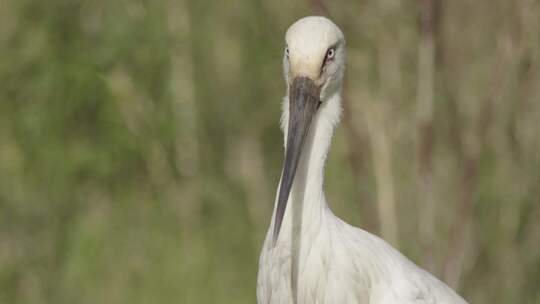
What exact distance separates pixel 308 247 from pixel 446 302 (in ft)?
2.11

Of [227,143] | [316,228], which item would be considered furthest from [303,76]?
[227,143]

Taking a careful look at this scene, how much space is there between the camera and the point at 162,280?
29.0ft

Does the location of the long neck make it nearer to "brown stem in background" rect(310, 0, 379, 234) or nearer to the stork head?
the stork head

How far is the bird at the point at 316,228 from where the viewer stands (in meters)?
5.24

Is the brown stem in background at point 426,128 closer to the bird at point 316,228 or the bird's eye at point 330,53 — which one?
the bird at point 316,228

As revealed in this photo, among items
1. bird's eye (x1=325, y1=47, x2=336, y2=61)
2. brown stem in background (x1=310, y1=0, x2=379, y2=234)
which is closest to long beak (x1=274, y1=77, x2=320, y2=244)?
bird's eye (x1=325, y1=47, x2=336, y2=61)

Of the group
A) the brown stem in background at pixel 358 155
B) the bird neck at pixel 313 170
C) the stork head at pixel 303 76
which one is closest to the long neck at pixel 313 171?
the bird neck at pixel 313 170

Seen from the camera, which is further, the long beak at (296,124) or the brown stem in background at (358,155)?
the brown stem in background at (358,155)

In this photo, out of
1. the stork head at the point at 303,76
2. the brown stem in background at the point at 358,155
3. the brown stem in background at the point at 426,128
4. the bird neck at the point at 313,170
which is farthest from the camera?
the brown stem in background at the point at 358,155

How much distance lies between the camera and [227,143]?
32.0 ft

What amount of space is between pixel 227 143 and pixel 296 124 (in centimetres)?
453

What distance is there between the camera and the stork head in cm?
520

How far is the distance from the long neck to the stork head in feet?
0.35

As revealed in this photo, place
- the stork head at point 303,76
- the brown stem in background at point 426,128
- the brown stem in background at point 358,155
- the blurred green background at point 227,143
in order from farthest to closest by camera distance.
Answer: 1. the blurred green background at point 227,143
2. the brown stem in background at point 358,155
3. the brown stem in background at point 426,128
4. the stork head at point 303,76
